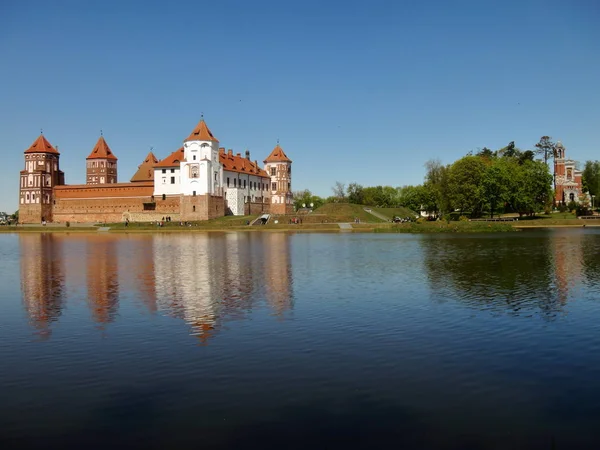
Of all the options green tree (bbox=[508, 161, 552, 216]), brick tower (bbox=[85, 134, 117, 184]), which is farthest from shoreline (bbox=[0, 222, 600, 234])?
brick tower (bbox=[85, 134, 117, 184])

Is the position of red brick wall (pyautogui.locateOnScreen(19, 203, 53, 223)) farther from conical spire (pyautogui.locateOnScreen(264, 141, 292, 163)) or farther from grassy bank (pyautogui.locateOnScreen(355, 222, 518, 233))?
grassy bank (pyautogui.locateOnScreen(355, 222, 518, 233))

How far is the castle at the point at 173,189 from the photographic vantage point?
88.4m

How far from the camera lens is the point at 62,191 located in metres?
99.2

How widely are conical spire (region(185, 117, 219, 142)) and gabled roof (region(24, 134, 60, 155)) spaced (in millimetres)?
31769

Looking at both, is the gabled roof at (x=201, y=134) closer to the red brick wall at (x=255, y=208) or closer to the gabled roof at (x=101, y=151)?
the red brick wall at (x=255, y=208)

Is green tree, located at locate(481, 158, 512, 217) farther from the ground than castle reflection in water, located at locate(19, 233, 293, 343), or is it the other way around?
green tree, located at locate(481, 158, 512, 217)

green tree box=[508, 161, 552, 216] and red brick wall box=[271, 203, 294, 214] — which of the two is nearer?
green tree box=[508, 161, 552, 216]

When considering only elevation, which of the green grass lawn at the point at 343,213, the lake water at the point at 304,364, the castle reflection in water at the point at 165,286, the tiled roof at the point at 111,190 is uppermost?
the tiled roof at the point at 111,190

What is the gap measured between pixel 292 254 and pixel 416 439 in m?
26.9

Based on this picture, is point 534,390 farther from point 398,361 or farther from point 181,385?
point 181,385

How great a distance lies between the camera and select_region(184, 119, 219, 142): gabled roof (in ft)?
290

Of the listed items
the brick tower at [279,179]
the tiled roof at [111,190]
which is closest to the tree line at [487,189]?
the brick tower at [279,179]

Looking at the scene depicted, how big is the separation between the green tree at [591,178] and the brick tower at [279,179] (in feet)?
181

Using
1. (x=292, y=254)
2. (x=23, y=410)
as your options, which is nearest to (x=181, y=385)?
(x=23, y=410)
